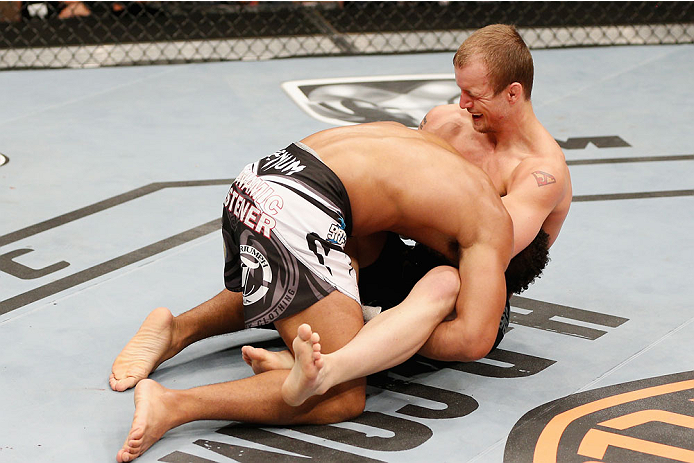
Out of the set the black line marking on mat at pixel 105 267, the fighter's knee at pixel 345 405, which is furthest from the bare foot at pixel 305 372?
the black line marking on mat at pixel 105 267

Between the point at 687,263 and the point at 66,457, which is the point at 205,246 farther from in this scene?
the point at 687,263

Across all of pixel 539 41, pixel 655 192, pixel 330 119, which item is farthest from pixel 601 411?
pixel 539 41

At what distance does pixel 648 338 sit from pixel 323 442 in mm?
1016

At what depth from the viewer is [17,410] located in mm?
2188

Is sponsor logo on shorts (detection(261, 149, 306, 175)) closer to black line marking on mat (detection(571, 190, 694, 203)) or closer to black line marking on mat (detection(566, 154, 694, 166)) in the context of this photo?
black line marking on mat (detection(571, 190, 694, 203))

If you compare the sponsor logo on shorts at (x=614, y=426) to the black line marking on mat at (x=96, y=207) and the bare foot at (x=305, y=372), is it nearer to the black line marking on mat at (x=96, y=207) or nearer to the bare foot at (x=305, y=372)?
the bare foot at (x=305, y=372)

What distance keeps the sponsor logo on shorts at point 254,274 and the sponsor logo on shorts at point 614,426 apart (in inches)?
25.9

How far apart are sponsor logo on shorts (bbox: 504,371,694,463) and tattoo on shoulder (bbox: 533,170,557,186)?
55 cm

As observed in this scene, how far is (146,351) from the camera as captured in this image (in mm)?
2355

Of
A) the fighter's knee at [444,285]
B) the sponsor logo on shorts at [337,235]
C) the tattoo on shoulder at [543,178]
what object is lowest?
the fighter's knee at [444,285]

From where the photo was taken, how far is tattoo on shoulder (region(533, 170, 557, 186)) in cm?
243

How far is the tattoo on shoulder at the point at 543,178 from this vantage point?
2.43m

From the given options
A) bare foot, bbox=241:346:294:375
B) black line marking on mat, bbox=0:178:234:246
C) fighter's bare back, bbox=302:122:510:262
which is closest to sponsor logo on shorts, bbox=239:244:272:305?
bare foot, bbox=241:346:294:375

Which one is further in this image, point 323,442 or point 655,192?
point 655,192
